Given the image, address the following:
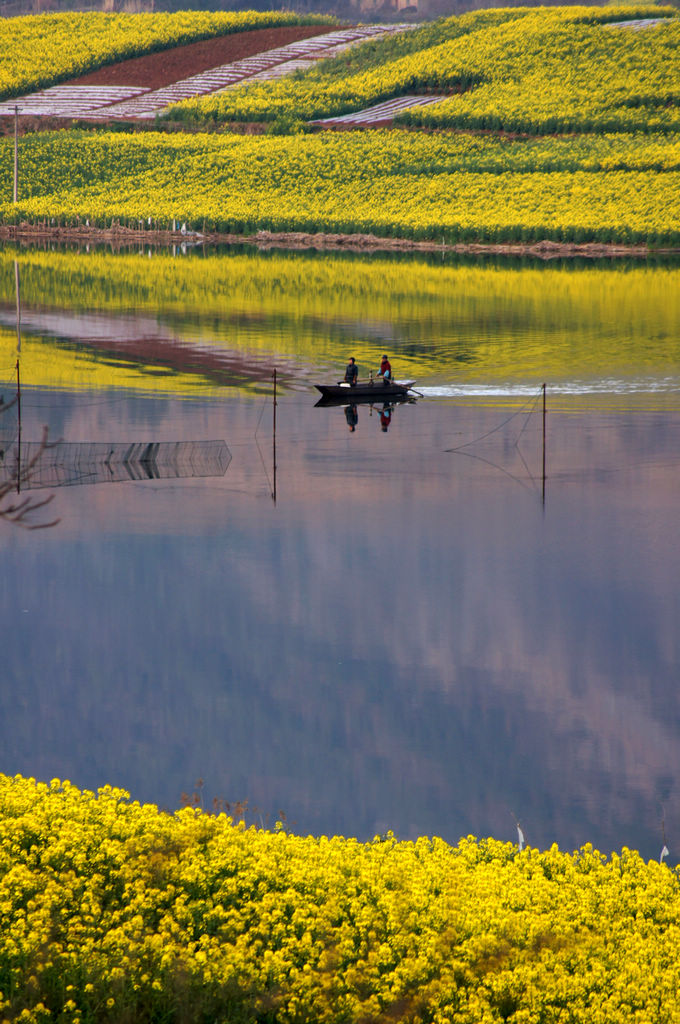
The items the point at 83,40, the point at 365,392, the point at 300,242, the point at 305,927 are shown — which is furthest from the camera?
the point at 83,40

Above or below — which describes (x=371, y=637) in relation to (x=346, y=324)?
below

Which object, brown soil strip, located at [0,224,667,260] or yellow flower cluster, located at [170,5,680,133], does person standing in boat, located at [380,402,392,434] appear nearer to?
brown soil strip, located at [0,224,667,260]

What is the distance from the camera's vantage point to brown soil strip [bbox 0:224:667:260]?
10419 cm

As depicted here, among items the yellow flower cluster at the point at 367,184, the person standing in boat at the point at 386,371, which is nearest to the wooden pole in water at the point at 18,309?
the person standing in boat at the point at 386,371

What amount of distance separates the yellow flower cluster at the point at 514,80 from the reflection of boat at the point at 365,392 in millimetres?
100949

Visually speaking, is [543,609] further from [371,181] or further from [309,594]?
[371,181]

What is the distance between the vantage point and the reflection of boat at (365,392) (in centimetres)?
4476

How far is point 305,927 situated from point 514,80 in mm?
155436

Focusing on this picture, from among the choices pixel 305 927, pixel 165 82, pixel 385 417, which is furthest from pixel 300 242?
pixel 305 927

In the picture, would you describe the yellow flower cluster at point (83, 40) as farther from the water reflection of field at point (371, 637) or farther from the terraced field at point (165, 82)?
the water reflection of field at point (371, 637)

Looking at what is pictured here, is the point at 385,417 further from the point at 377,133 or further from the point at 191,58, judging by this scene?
the point at 191,58

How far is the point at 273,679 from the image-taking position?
22.5m

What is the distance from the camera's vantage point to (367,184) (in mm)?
129500

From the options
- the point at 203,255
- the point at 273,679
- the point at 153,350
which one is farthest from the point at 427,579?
the point at 203,255
